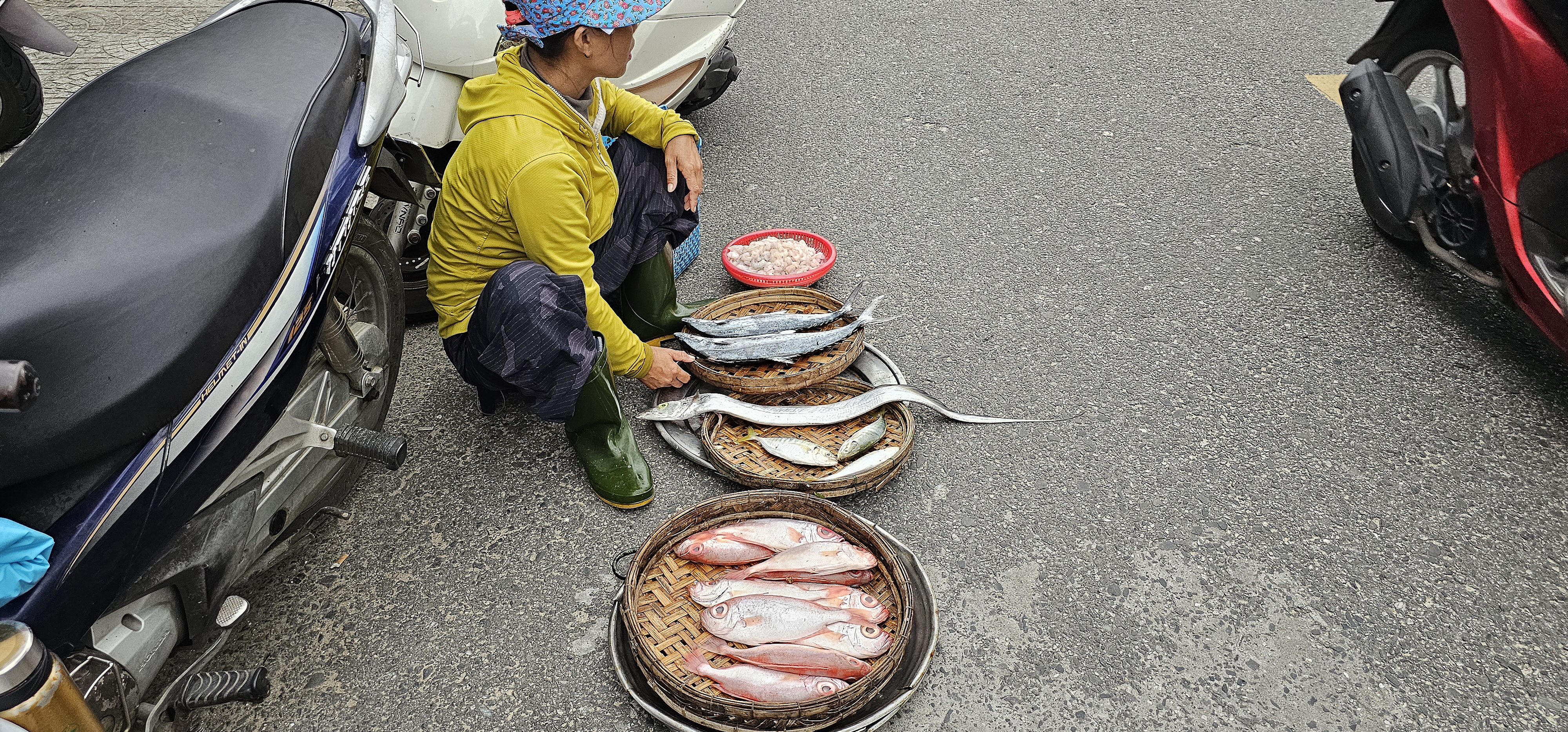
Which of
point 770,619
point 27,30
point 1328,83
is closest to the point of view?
point 770,619

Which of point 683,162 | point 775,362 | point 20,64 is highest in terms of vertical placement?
point 683,162

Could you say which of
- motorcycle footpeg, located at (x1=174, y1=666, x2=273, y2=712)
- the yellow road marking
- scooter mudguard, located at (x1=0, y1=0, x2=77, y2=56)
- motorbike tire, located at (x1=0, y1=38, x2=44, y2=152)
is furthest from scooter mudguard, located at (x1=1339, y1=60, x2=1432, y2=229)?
motorbike tire, located at (x1=0, y1=38, x2=44, y2=152)

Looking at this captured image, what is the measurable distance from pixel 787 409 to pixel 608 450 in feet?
1.66

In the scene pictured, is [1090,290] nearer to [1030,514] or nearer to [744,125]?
[1030,514]

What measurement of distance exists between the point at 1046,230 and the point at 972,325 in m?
0.69

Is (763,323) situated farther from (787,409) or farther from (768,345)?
(787,409)

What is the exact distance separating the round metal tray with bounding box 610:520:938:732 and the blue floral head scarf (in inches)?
51.2

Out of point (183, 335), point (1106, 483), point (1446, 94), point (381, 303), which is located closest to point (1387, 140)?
point (1446, 94)

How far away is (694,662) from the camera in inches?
79.0

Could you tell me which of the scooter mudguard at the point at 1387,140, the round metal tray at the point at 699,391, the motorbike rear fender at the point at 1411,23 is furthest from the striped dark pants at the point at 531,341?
the motorbike rear fender at the point at 1411,23

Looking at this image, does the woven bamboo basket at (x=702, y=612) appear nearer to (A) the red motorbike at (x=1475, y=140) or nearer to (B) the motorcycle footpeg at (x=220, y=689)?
(B) the motorcycle footpeg at (x=220, y=689)

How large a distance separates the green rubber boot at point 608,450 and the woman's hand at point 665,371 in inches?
4.8

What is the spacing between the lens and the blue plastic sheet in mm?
1284

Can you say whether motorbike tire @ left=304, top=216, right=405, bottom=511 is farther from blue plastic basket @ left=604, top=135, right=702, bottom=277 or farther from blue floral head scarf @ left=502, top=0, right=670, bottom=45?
blue plastic basket @ left=604, top=135, right=702, bottom=277
